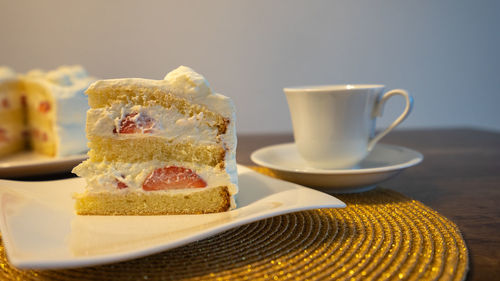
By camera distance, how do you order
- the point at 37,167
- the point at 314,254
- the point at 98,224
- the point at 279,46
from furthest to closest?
the point at 279,46
the point at 37,167
the point at 98,224
the point at 314,254

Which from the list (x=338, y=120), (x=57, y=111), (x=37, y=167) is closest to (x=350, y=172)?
(x=338, y=120)

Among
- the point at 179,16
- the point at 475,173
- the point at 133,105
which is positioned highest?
the point at 179,16

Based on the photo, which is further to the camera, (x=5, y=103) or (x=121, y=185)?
(x=5, y=103)

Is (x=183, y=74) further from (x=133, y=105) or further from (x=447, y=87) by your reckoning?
(x=447, y=87)

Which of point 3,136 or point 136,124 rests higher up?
point 136,124

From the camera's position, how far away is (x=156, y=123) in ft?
3.57

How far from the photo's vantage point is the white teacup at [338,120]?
1320 millimetres

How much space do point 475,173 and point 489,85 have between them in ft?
11.0

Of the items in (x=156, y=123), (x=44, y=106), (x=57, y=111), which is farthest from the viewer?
(x=44, y=106)

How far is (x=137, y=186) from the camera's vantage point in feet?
3.59

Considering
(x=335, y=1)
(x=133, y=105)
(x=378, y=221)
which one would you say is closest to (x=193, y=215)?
(x=133, y=105)

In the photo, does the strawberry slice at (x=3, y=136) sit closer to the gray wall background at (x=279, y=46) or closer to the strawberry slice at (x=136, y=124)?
the gray wall background at (x=279, y=46)

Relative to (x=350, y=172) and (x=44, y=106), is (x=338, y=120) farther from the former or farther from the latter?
(x=44, y=106)

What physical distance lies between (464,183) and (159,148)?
1.03 meters
